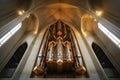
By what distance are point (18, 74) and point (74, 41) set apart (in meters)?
5.17

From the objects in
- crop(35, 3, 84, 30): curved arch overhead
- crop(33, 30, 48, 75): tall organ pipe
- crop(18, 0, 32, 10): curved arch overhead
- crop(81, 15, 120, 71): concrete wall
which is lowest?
crop(33, 30, 48, 75): tall organ pipe

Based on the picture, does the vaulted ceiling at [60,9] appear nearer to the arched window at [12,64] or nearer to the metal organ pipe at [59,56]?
the arched window at [12,64]

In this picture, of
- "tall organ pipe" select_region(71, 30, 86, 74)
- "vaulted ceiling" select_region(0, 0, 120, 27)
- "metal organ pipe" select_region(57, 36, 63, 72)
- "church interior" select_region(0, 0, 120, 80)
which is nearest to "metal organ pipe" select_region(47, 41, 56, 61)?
"church interior" select_region(0, 0, 120, 80)

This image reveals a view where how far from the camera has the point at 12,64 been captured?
9.27 meters

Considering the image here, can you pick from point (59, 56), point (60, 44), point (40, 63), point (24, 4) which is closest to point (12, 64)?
point (40, 63)

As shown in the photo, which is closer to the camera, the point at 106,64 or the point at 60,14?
the point at 106,64

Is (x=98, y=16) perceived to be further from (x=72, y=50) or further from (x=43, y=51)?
(x=43, y=51)

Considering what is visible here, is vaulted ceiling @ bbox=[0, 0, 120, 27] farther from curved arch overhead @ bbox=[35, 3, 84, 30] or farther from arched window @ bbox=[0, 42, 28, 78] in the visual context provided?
arched window @ bbox=[0, 42, 28, 78]

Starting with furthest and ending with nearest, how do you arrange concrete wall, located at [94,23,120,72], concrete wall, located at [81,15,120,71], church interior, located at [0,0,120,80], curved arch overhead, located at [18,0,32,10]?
curved arch overhead, located at [18,0,32,10], concrete wall, located at [81,15,120,71], concrete wall, located at [94,23,120,72], church interior, located at [0,0,120,80]

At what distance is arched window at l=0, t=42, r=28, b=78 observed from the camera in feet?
27.0

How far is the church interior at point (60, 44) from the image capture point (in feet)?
26.4

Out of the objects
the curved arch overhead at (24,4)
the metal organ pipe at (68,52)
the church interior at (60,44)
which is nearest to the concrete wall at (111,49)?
the church interior at (60,44)

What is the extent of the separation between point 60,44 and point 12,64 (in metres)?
3.25

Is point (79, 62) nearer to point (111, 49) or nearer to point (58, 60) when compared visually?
point (58, 60)
